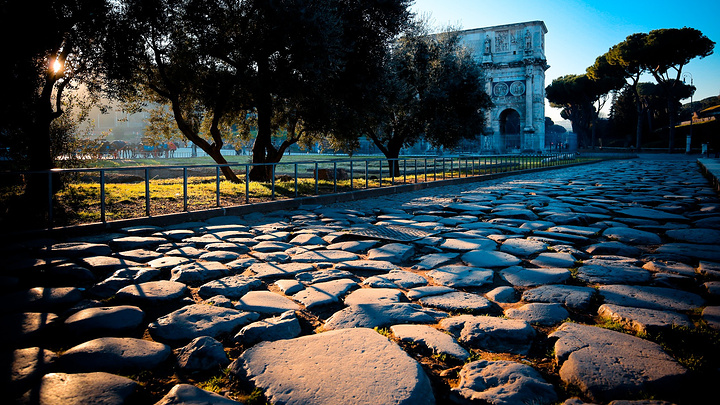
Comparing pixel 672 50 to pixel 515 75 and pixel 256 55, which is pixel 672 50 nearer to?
pixel 515 75

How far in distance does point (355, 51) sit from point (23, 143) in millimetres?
8931

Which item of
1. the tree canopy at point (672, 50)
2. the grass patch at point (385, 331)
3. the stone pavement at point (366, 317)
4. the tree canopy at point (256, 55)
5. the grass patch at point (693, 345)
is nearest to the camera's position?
the stone pavement at point (366, 317)

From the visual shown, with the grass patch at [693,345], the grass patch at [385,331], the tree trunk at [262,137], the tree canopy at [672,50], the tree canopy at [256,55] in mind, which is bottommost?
the grass patch at [385,331]

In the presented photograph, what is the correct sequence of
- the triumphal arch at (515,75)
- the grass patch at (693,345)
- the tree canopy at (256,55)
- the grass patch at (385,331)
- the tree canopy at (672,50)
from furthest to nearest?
the triumphal arch at (515,75) < the tree canopy at (672,50) < the tree canopy at (256,55) < the grass patch at (385,331) < the grass patch at (693,345)

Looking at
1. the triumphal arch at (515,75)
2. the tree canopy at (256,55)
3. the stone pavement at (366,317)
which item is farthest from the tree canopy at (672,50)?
the stone pavement at (366,317)

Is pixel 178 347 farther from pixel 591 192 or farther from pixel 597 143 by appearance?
pixel 597 143

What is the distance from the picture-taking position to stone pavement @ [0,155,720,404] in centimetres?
189

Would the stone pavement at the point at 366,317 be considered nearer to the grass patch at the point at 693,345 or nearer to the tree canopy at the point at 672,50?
the grass patch at the point at 693,345

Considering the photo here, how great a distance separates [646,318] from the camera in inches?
102

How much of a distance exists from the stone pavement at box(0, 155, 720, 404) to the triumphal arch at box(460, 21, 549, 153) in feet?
156

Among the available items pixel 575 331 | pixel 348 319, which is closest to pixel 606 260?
pixel 575 331

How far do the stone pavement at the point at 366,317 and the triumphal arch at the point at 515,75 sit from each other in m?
47.6

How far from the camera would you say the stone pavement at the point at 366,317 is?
1888 mm

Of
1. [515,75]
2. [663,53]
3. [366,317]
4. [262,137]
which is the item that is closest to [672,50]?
[663,53]
